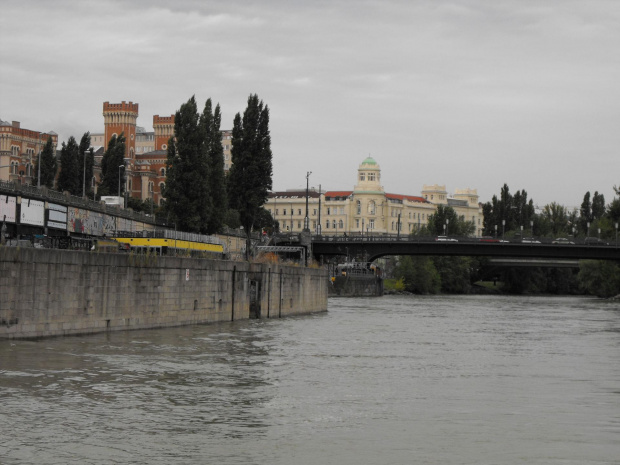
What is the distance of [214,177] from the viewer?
94312 millimetres

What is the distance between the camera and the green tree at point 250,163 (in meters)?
104

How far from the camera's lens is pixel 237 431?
781 inches

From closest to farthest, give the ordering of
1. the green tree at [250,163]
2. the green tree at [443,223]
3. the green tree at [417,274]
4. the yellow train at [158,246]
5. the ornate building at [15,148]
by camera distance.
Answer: the yellow train at [158,246] < the green tree at [250,163] < the green tree at [417,274] < the ornate building at [15,148] < the green tree at [443,223]

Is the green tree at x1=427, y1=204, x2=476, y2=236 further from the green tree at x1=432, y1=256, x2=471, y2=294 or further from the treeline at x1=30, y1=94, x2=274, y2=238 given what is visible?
the treeline at x1=30, y1=94, x2=274, y2=238

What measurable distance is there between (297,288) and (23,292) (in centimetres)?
3536

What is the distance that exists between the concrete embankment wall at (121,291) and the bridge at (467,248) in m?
60.8

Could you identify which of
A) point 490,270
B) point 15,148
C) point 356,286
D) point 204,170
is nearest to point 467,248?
point 356,286

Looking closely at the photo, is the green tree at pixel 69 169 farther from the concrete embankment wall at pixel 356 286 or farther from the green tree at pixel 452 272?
the green tree at pixel 452 272

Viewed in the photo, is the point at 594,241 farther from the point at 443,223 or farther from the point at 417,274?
the point at 443,223

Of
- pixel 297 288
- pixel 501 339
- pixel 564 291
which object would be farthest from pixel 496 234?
pixel 501 339

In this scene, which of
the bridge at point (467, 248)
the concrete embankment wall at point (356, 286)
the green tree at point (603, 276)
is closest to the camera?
the bridge at point (467, 248)

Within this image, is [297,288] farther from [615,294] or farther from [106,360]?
[615,294]

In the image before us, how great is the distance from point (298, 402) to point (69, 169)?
107 meters

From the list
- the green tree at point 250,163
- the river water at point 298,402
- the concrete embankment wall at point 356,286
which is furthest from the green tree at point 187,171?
the river water at point 298,402
